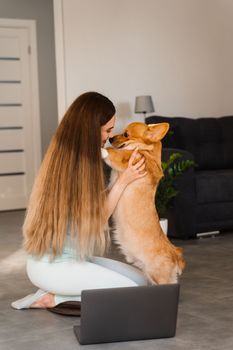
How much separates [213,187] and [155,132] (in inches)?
97.6

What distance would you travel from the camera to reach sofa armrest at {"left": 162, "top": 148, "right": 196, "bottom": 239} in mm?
5090

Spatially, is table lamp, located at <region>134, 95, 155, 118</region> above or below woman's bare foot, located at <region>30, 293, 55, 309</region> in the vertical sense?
above

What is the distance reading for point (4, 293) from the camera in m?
3.57

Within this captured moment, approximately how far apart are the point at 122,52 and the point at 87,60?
1.33 feet

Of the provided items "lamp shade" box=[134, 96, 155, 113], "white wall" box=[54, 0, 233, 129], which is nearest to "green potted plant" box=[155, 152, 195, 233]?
"lamp shade" box=[134, 96, 155, 113]

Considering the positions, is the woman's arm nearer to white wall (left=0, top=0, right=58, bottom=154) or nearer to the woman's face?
the woman's face

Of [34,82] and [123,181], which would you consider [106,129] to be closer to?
[123,181]

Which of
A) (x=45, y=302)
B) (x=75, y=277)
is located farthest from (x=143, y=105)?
(x=75, y=277)

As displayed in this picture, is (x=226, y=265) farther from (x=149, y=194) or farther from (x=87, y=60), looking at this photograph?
(x=87, y=60)

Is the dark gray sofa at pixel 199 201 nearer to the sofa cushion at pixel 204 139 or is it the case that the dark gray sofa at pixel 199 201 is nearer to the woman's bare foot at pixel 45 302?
the sofa cushion at pixel 204 139

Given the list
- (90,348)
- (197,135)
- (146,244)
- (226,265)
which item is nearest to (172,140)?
(197,135)

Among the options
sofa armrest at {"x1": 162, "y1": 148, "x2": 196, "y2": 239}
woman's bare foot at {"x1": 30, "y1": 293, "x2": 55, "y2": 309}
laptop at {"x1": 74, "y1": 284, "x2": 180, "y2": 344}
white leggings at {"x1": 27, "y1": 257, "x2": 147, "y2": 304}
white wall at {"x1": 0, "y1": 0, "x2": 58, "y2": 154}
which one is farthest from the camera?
white wall at {"x1": 0, "y1": 0, "x2": 58, "y2": 154}

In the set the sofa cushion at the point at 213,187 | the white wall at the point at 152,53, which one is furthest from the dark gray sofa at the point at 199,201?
the white wall at the point at 152,53

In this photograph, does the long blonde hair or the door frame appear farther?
the door frame
